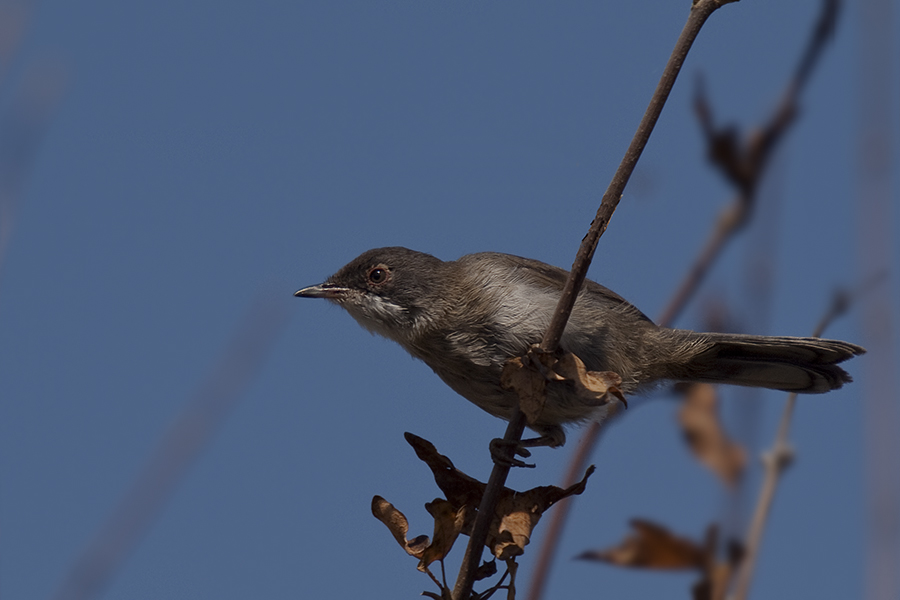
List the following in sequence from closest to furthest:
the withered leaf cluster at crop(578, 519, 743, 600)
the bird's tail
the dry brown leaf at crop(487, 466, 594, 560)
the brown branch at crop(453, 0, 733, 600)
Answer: the withered leaf cluster at crop(578, 519, 743, 600) → the brown branch at crop(453, 0, 733, 600) → the dry brown leaf at crop(487, 466, 594, 560) → the bird's tail

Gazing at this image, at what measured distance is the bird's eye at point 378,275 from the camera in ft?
16.4

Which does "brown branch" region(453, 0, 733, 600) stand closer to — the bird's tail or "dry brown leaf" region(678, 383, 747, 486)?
"dry brown leaf" region(678, 383, 747, 486)

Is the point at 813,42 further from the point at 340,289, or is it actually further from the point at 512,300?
the point at 340,289

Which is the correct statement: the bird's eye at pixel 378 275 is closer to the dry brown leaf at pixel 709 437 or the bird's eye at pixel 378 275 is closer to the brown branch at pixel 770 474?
the dry brown leaf at pixel 709 437

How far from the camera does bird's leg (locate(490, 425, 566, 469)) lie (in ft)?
11.2

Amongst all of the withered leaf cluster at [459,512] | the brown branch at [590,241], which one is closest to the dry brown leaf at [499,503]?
the withered leaf cluster at [459,512]

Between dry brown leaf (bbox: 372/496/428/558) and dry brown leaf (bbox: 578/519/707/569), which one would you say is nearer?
dry brown leaf (bbox: 578/519/707/569)

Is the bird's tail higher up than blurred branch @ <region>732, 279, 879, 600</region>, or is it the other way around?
the bird's tail

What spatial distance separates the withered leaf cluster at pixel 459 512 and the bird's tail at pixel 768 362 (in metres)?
1.67

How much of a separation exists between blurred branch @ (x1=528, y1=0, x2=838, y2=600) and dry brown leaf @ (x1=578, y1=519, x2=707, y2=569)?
0.52 feet

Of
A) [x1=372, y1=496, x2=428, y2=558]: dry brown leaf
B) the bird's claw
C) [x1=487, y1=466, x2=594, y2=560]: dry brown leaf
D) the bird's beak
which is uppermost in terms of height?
the bird's beak

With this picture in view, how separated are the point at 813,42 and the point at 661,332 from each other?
3.03 m

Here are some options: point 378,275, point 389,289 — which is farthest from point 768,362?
point 378,275

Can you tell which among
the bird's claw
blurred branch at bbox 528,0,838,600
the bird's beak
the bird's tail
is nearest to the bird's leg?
the bird's claw
